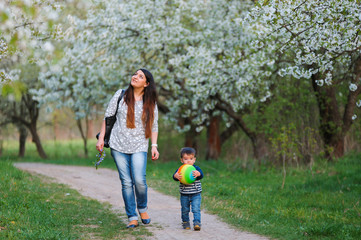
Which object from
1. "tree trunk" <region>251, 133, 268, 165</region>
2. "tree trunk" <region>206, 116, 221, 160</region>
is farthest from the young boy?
"tree trunk" <region>206, 116, 221, 160</region>

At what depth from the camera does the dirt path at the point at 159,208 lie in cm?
570

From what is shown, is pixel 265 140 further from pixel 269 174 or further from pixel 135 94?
pixel 135 94

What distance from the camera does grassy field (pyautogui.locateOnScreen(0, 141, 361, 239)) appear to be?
611 cm

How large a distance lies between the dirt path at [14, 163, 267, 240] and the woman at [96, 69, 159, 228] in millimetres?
503

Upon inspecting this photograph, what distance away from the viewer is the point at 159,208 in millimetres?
7777

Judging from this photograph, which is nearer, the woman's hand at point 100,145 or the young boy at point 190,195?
the young boy at point 190,195

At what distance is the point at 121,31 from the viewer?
15.3 metres

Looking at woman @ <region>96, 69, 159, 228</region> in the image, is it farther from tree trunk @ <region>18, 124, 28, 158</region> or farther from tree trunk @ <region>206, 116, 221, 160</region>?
tree trunk @ <region>18, 124, 28, 158</region>

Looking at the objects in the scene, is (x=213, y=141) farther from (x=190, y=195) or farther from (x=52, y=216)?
(x=190, y=195)

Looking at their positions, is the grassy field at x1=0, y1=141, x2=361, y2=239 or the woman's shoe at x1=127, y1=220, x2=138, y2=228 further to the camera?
the grassy field at x1=0, y1=141, x2=361, y2=239

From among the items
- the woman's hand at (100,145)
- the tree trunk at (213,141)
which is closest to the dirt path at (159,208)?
the woman's hand at (100,145)

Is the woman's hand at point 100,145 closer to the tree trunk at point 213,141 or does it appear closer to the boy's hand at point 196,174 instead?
the boy's hand at point 196,174

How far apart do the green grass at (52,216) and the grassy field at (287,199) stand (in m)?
0.06

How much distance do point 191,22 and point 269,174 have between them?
6.32 metres
